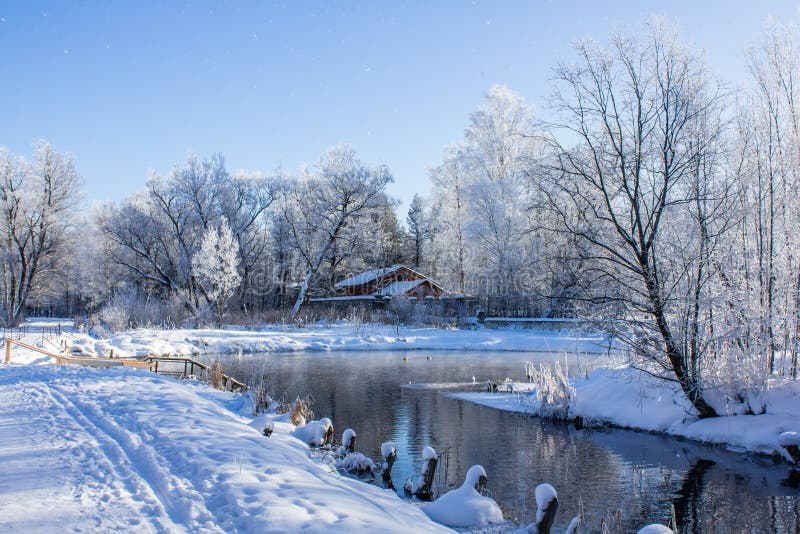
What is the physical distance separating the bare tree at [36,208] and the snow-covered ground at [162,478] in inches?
1157

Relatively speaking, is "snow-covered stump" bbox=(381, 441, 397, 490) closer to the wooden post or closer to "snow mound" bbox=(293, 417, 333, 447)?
the wooden post

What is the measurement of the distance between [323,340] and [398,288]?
16.6 meters

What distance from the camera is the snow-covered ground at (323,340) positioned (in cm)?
2197

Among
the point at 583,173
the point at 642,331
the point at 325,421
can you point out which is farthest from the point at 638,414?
the point at 325,421

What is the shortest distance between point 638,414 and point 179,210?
3724 cm

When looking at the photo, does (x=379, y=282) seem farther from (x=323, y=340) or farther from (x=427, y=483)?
(x=427, y=483)

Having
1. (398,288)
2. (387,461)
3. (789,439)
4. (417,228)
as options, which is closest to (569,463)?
(387,461)

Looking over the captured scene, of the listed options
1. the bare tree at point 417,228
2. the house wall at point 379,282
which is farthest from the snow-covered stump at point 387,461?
the bare tree at point 417,228

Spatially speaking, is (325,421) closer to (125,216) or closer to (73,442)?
(73,442)

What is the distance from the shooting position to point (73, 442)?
6.42 metres

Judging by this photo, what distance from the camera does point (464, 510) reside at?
19.5 feet

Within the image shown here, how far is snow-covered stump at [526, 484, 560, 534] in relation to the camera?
5438mm

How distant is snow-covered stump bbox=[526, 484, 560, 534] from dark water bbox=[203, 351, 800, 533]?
0.58 meters

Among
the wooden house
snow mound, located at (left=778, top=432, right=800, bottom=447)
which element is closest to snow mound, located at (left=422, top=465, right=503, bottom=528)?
snow mound, located at (left=778, top=432, right=800, bottom=447)
